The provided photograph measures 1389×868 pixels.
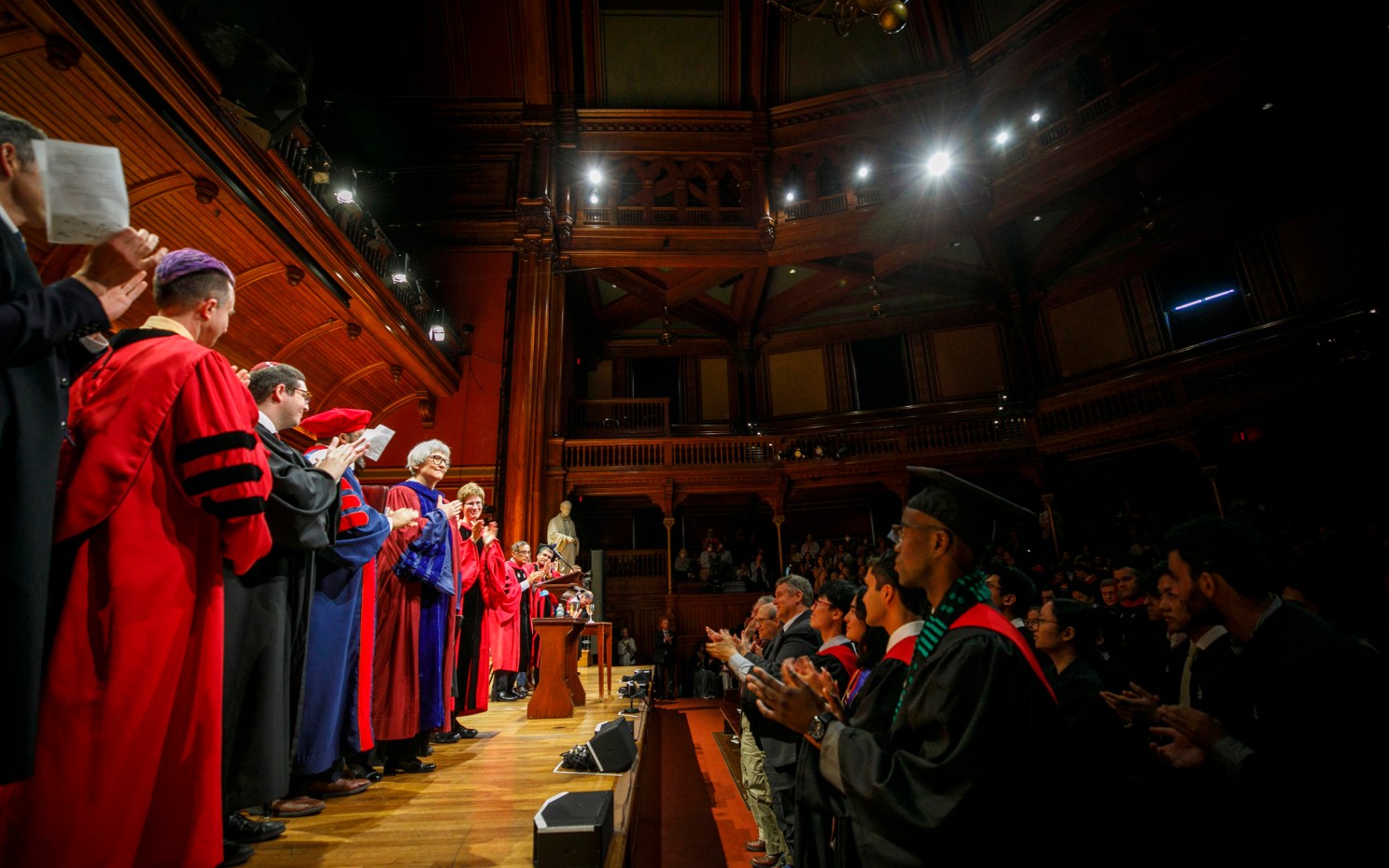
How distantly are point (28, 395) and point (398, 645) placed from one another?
94.7 inches

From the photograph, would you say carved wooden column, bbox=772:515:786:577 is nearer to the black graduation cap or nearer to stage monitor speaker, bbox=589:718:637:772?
stage monitor speaker, bbox=589:718:637:772

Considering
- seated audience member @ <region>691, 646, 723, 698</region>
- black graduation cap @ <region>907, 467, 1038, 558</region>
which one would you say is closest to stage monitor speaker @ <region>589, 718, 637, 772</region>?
black graduation cap @ <region>907, 467, 1038, 558</region>

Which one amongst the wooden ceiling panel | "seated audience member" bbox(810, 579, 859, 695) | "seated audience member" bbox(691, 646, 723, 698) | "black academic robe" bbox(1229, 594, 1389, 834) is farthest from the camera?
"seated audience member" bbox(691, 646, 723, 698)

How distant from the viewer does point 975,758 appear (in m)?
1.30

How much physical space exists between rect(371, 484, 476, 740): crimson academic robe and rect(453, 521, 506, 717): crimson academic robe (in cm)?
80

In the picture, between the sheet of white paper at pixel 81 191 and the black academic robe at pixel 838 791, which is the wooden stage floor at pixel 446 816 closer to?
the black academic robe at pixel 838 791

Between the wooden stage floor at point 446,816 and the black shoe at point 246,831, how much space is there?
38mm

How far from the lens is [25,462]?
3.59 ft

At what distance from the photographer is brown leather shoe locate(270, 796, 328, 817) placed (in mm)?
2369

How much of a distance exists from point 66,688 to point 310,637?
1267 mm

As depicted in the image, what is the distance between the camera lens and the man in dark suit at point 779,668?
260cm

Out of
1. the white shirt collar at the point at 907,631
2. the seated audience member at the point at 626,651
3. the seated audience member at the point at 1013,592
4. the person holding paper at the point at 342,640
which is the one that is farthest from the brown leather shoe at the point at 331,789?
the seated audience member at the point at 626,651

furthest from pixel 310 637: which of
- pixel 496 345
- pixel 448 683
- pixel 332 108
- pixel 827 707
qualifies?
pixel 332 108

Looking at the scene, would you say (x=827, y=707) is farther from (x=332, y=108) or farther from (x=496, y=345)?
(x=332, y=108)
